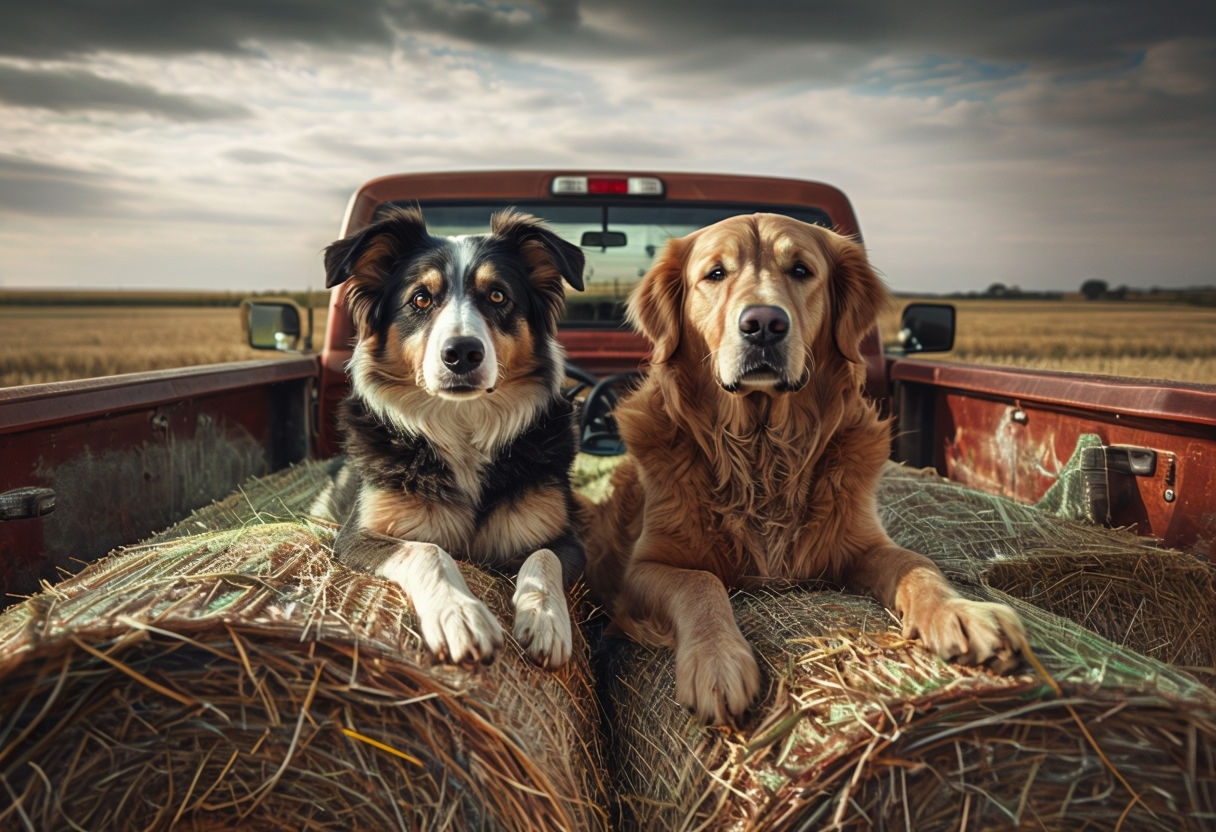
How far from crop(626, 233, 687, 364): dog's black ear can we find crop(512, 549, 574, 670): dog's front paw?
1.00 metres

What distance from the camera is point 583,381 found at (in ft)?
13.9

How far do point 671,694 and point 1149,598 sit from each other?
67.8 inches

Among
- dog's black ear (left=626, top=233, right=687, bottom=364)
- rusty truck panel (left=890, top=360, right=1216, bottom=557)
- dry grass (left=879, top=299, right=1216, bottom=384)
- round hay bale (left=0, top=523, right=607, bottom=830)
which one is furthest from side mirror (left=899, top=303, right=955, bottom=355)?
dry grass (left=879, top=299, right=1216, bottom=384)

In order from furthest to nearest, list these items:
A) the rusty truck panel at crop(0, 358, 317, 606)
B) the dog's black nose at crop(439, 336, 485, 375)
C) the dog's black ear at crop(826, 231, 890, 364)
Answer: the dog's black ear at crop(826, 231, 890, 364)
the dog's black nose at crop(439, 336, 485, 375)
the rusty truck panel at crop(0, 358, 317, 606)

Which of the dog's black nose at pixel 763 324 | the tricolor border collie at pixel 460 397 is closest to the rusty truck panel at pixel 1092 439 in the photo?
the dog's black nose at pixel 763 324

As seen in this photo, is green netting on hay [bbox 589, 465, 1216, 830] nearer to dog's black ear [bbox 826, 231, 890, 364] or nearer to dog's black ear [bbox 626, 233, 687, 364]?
dog's black ear [bbox 826, 231, 890, 364]

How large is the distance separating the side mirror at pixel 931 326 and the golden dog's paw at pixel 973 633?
276cm

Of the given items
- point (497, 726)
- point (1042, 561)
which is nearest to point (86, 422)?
point (497, 726)

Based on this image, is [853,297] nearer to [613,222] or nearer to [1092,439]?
[1092,439]

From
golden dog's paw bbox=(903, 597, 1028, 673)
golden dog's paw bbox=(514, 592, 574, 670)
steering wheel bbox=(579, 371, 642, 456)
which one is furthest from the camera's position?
steering wheel bbox=(579, 371, 642, 456)

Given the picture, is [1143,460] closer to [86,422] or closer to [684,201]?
[684,201]

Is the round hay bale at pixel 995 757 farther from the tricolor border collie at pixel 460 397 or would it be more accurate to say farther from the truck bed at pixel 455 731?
the tricolor border collie at pixel 460 397

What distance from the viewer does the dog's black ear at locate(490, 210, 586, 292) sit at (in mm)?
3084

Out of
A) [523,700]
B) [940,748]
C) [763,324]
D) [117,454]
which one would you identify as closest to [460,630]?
[523,700]
